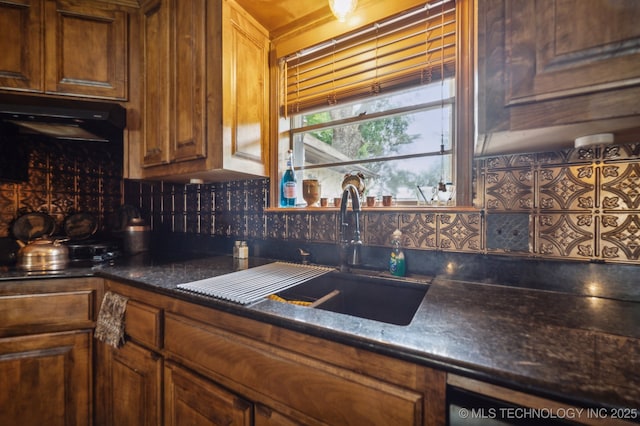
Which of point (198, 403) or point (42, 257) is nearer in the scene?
point (198, 403)

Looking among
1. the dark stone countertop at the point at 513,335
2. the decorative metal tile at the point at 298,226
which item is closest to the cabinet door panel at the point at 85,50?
the decorative metal tile at the point at 298,226

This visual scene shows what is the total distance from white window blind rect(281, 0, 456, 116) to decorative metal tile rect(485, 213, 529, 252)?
64 cm

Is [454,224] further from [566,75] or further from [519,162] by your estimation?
[566,75]

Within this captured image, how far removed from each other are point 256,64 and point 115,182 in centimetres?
154

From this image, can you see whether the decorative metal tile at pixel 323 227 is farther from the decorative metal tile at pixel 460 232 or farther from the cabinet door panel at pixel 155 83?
the cabinet door panel at pixel 155 83

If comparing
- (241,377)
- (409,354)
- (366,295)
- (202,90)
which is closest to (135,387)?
(241,377)

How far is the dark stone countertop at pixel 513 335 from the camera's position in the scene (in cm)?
39

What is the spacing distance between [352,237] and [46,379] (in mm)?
1493

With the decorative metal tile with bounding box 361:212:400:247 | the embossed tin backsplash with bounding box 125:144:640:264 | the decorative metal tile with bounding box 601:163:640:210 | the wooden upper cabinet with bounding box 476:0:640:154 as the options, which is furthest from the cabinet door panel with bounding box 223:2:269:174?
the decorative metal tile with bounding box 601:163:640:210

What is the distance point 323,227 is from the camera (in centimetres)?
131

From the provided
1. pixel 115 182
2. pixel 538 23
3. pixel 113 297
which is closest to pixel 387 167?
pixel 538 23

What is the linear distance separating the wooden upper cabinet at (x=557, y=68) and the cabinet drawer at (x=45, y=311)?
1711 mm

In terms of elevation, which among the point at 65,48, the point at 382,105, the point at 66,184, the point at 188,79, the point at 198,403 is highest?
the point at 65,48

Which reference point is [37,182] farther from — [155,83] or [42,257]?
[155,83]
